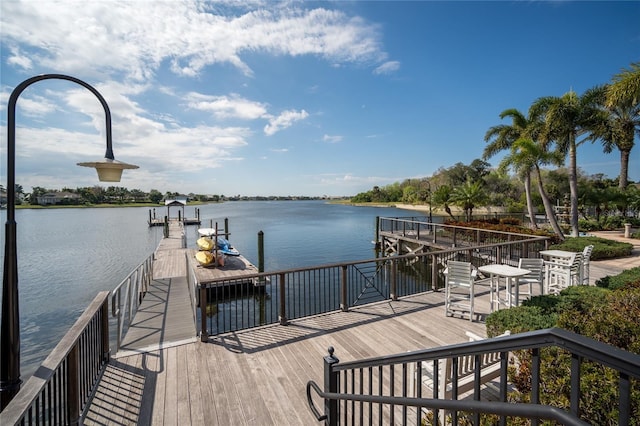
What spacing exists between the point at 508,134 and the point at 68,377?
2009cm

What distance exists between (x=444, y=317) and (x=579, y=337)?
498 cm

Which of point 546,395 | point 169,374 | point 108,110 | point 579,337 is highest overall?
point 108,110

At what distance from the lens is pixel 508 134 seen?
16.8 metres

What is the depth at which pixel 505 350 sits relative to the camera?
1.02m

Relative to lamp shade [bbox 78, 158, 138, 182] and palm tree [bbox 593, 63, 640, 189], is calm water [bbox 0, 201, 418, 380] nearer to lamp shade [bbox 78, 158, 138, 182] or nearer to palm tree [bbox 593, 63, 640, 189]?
lamp shade [bbox 78, 158, 138, 182]

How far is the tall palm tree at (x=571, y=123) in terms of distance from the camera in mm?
13828

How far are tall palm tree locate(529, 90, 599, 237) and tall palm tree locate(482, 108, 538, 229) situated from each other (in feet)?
4.60

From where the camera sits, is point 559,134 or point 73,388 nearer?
point 73,388

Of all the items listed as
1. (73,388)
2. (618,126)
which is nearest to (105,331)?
(73,388)

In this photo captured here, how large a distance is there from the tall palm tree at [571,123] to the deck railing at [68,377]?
700 inches

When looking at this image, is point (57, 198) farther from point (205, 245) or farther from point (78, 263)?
point (205, 245)

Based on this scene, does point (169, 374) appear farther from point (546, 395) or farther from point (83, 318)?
point (546, 395)

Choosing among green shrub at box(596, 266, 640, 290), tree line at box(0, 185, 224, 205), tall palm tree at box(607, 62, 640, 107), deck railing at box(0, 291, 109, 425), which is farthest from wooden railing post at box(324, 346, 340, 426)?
tree line at box(0, 185, 224, 205)

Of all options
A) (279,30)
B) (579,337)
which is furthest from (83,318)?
(279,30)
